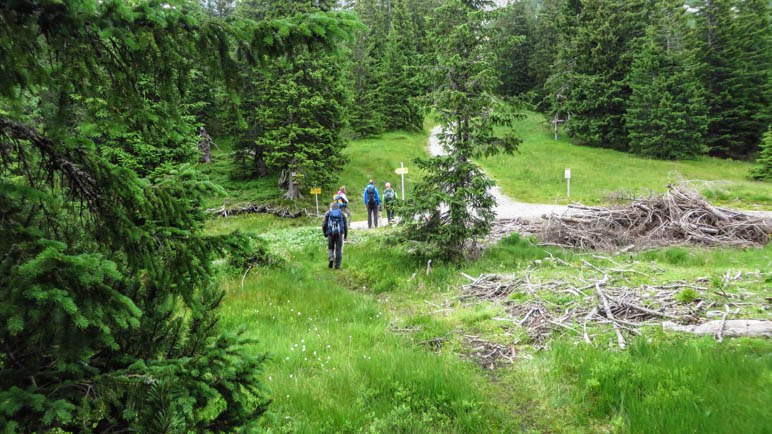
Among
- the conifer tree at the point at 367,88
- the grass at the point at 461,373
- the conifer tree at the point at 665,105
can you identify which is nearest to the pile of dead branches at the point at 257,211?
the grass at the point at 461,373

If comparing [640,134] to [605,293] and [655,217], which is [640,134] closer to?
[655,217]

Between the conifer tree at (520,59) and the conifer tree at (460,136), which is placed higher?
the conifer tree at (520,59)

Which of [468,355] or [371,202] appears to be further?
[371,202]

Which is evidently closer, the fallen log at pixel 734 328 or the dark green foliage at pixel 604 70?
the fallen log at pixel 734 328

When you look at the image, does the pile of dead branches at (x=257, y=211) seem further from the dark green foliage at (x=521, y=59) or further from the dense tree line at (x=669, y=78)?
the dark green foliage at (x=521, y=59)

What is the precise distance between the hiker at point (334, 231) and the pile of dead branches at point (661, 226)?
254 inches

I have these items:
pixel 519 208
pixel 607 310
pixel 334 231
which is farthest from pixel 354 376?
pixel 519 208

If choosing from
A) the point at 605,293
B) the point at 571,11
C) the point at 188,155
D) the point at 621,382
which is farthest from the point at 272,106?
the point at 571,11

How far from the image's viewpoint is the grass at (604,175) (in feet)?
76.1

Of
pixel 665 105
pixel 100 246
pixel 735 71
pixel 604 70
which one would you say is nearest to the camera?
pixel 100 246

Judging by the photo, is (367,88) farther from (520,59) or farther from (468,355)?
(468,355)

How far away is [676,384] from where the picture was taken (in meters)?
4.39

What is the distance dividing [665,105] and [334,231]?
3764 cm

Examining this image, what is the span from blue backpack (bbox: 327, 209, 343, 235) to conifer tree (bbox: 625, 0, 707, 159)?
36319 mm
